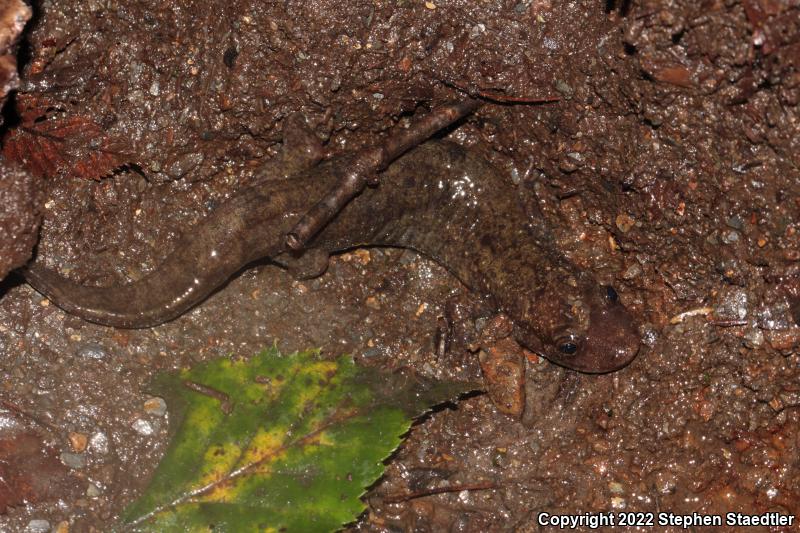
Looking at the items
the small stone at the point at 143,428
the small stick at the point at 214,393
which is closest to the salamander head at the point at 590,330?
the small stick at the point at 214,393

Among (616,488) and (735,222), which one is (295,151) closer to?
(735,222)

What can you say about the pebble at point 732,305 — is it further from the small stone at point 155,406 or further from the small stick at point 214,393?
the small stone at point 155,406

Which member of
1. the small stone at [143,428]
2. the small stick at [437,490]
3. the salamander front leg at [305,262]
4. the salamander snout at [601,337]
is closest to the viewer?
the salamander snout at [601,337]

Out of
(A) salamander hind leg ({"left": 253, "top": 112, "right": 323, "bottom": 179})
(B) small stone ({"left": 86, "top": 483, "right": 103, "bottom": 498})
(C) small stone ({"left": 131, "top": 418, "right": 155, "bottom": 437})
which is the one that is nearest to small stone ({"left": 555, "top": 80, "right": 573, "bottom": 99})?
(A) salamander hind leg ({"left": 253, "top": 112, "right": 323, "bottom": 179})

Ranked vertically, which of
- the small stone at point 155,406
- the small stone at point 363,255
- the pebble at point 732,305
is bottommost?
the small stone at point 155,406

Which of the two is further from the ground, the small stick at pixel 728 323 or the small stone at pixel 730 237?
the small stone at pixel 730 237

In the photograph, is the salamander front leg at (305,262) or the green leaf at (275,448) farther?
the salamander front leg at (305,262)

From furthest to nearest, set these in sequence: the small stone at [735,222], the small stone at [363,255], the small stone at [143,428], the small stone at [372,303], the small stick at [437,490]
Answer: the small stone at [363,255] → the small stone at [372,303] → the small stick at [437,490] → the small stone at [143,428] → the small stone at [735,222]
